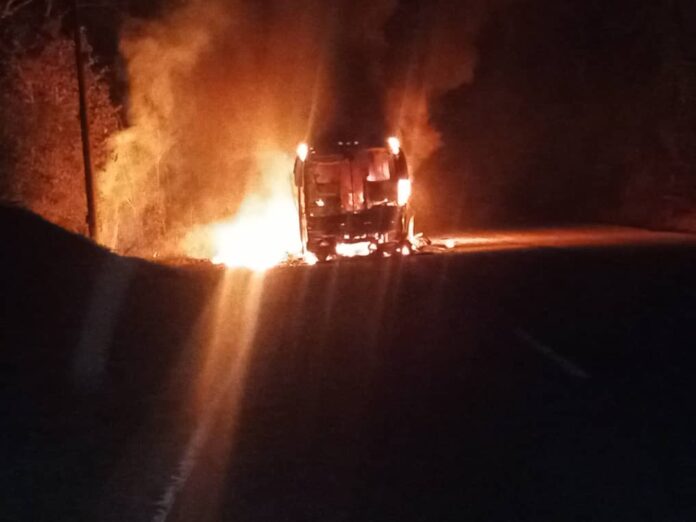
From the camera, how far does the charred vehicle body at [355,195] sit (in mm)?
26594

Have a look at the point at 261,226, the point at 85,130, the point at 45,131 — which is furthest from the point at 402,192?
the point at 261,226

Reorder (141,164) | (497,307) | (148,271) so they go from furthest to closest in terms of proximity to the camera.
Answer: (141,164)
(148,271)
(497,307)

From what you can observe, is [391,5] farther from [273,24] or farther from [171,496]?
[171,496]

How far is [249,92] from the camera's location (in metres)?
40.6

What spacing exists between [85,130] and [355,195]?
20.0 feet

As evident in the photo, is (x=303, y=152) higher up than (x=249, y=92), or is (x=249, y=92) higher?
(x=249, y=92)

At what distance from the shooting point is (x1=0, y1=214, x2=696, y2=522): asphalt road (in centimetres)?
848

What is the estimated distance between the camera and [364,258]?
2625 cm

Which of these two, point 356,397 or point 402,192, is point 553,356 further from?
point 402,192

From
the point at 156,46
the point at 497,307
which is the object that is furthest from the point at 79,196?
the point at 497,307

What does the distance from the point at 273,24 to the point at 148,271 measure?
1902 cm

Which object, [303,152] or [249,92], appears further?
[249,92]

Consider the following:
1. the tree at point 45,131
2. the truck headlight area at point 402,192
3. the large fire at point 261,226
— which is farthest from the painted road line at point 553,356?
the large fire at point 261,226

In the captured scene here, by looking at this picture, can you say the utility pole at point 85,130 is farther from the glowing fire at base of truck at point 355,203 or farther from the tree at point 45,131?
the glowing fire at base of truck at point 355,203
